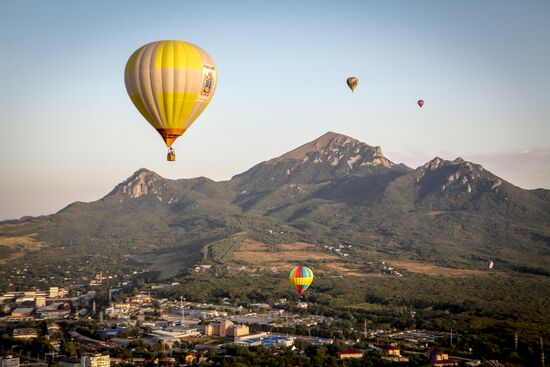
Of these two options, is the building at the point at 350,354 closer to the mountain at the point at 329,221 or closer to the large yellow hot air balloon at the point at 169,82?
the large yellow hot air balloon at the point at 169,82

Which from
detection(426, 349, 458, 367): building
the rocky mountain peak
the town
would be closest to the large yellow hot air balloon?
the town

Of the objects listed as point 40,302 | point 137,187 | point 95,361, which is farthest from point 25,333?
point 137,187

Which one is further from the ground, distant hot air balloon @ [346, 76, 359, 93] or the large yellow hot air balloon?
distant hot air balloon @ [346, 76, 359, 93]

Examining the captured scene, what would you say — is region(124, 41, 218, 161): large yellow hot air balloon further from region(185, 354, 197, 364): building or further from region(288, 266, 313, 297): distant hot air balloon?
region(288, 266, 313, 297): distant hot air balloon

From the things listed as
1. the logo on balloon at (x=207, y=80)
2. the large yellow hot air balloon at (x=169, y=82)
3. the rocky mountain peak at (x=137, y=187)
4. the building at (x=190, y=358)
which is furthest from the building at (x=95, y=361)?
the rocky mountain peak at (x=137, y=187)

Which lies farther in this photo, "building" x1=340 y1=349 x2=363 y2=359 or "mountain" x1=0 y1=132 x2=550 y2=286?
"mountain" x1=0 y1=132 x2=550 y2=286
